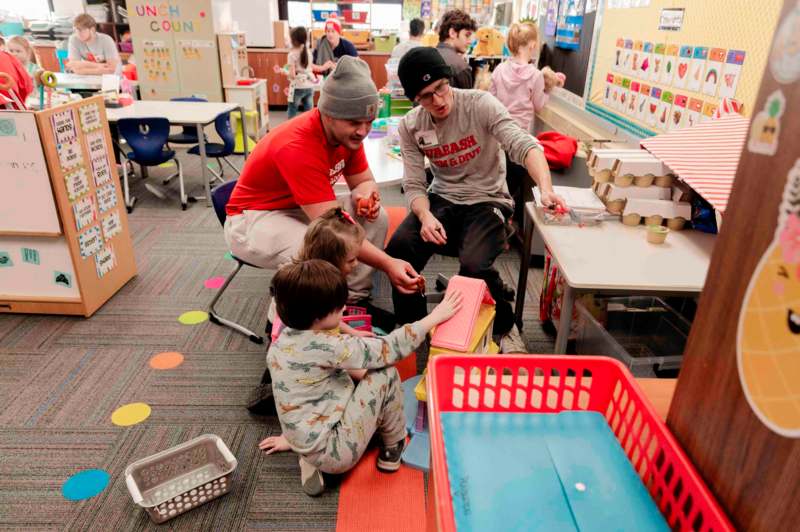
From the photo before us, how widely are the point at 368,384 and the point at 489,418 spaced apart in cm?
94

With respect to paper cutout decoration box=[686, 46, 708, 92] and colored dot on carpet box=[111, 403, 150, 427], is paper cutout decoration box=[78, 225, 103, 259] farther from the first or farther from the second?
paper cutout decoration box=[686, 46, 708, 92]

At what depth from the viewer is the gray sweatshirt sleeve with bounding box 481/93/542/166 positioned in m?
2.18

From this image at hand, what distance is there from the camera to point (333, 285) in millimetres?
1581

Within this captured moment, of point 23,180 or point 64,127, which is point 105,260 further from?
point 64,127

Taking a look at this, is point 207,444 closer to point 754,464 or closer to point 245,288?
point 245,288

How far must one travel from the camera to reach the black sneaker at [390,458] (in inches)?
72.4

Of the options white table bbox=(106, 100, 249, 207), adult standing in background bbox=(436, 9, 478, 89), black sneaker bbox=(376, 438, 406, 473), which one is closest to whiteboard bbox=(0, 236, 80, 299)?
white table bbox=(106, 100, 249, 207)

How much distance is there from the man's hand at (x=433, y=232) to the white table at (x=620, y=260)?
358 millimetres

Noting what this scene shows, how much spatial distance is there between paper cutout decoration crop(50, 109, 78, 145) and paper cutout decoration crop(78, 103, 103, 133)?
0.07 meters

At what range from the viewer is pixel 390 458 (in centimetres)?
185

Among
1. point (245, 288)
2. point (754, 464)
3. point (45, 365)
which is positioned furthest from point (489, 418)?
point (245, 288)

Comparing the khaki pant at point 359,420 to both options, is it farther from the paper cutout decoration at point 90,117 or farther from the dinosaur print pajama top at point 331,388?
the paper cutout decoration at point 90,117

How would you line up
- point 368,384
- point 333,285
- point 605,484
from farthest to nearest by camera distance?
point 368,384 → point 333,285 → point 605,484

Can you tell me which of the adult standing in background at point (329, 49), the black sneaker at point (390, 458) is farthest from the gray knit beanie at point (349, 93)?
the adult standing in background at point (329, 49)
